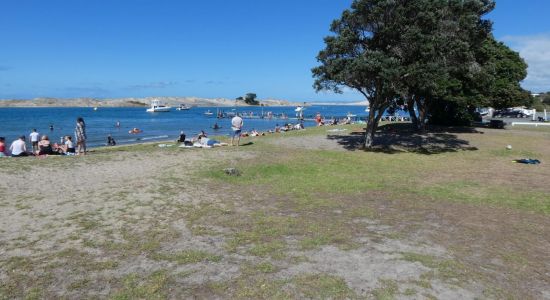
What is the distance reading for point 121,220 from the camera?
8.74 m

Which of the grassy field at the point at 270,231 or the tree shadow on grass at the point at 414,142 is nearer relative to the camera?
the grassy field at the point at 270,231

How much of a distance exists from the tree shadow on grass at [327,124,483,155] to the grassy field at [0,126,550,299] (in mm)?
5855

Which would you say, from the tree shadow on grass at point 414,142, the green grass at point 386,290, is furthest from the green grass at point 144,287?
the tree shadow on grass at point 414,142

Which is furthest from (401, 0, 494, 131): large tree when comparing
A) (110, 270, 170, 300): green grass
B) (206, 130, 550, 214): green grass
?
(110, 270, 170, 300): green grass

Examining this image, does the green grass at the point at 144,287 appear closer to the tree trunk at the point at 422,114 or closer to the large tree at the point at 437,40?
the large tree at the point at 437,40

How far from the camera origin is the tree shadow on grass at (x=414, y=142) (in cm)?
2227

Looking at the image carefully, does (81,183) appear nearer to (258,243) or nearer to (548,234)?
(258,243)

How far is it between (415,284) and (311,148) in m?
16.3

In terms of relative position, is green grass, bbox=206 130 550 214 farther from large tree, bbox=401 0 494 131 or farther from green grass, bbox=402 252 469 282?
large tree, bbox=401 0 494 131

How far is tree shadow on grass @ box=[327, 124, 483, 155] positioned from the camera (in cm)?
2227

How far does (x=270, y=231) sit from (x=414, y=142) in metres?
18.6

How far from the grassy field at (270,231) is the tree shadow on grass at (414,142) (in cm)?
585

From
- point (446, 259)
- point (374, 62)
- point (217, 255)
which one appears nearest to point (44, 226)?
point (217, 255)

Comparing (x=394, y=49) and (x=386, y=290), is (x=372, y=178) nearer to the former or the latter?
(x=394, y=49)
